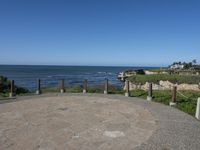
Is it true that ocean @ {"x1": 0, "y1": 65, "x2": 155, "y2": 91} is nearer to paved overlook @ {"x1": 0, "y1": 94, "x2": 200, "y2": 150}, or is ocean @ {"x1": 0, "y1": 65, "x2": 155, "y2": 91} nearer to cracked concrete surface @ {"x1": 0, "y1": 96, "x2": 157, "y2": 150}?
cracked concrete surface @ {"x1": 0, "y1": 96, "x2": 157, "y2": 150}

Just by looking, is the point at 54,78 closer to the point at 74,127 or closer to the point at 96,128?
the point at 74,127

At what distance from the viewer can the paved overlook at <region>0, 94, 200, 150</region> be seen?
6113 mm

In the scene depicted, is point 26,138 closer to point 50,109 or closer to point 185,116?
point 50,109

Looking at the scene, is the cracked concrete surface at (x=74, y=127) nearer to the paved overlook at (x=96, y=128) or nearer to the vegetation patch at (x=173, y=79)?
the paved overlook at (x=96, y=128)

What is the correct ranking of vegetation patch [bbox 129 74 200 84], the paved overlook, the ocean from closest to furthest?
the paved overlook, vegetation patch [bbox 129 74 200 84], the ocean

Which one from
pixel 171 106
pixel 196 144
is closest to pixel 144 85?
pixel 171 106

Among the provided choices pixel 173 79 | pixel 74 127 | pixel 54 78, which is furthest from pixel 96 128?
pixel 54 78

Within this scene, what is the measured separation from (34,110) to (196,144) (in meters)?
7.05

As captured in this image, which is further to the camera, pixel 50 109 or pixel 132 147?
pixel 50 109

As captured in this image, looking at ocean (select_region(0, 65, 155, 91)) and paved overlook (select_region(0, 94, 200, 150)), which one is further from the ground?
paved overlook (select_region(0, 94, 200, 150))

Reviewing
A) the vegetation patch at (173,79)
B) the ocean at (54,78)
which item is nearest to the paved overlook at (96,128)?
the ocean at (54,78)

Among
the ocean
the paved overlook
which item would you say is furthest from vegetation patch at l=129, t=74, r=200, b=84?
the paved overlook

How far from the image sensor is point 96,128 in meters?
7.53

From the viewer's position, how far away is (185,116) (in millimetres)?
9492
